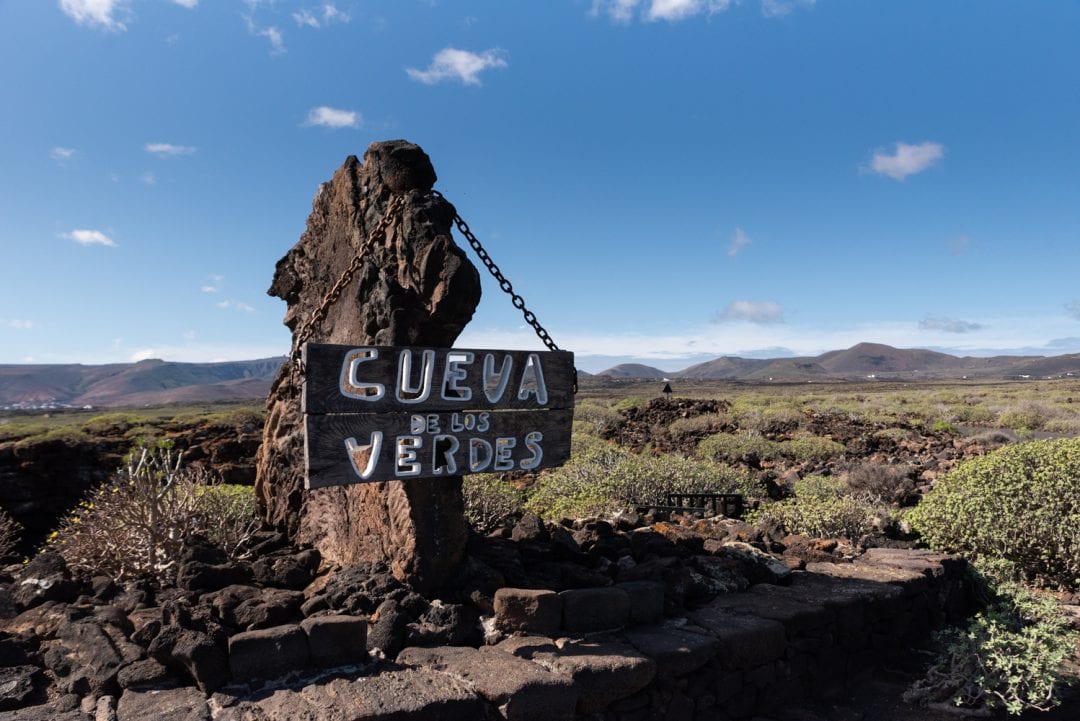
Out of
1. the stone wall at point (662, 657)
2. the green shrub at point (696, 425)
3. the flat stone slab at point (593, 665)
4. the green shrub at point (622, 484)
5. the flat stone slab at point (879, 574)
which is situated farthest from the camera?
the green shrub at point (696, 425)

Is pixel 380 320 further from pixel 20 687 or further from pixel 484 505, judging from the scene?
pixel 484 505

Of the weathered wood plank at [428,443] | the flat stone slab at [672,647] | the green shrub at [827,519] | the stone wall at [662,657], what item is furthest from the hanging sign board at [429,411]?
the green shrub at [827,519]

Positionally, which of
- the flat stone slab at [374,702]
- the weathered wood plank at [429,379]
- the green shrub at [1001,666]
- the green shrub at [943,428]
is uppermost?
the weathered wood plank at [429,379]

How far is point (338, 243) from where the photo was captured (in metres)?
5.48

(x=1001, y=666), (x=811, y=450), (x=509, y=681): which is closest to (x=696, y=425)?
(x=811, y=450)

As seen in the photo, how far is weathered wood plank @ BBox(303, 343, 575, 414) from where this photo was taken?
12.6ft

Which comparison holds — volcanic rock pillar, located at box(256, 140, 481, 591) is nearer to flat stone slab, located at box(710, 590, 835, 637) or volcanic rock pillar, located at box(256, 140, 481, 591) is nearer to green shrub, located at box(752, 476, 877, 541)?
flat stone slab, located at box(710, 590, 835, 637)

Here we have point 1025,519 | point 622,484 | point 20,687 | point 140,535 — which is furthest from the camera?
point 622,484

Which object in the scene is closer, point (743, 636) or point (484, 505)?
point (743, 636)

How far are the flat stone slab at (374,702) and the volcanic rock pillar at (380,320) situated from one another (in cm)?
93

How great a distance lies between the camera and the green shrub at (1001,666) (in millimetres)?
4477

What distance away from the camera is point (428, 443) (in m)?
4.17

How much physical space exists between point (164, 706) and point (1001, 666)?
482cm

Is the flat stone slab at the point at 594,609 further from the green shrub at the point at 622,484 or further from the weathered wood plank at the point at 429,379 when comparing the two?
the green shrub at the point at 622,484
